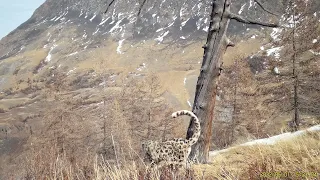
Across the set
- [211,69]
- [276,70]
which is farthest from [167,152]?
[276,70]

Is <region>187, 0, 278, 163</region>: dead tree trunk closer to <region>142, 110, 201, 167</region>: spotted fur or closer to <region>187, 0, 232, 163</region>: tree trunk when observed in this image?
<region>187, 0, 232, 163</region>: tree trunk

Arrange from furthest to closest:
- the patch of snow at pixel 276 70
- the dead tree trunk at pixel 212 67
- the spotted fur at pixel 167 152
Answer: the patch of snow at pixel 276 70
the dead tree trunk at pixel 212 67
the spotted fur at pixel 167 152

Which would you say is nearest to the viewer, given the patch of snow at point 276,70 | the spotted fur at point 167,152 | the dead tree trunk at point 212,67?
the spotted fur at point 167,152

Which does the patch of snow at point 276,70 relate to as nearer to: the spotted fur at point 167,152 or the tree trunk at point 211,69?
the tree trunk at point 211,69

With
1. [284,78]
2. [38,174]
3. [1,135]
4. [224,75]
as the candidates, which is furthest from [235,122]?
[1,135]

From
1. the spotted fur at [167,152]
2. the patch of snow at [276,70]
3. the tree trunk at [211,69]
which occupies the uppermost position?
the tree trunk at [211,69]

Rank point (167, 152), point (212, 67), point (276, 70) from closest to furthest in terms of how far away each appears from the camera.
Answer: point (167, 152) → point (212, 67) → point (276, 70)

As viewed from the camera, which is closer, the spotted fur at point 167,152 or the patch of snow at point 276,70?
the spotted fur at point 167,152

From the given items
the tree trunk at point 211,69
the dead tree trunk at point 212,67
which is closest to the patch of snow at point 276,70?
the dead tree trunk at point 212,67

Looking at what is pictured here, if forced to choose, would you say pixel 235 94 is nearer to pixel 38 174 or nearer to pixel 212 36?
pixel 212 36

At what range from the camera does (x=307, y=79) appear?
2555cm

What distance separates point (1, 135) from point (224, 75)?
3816 inches

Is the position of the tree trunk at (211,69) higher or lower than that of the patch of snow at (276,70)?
higher

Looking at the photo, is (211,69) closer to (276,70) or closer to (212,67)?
(212,67)
